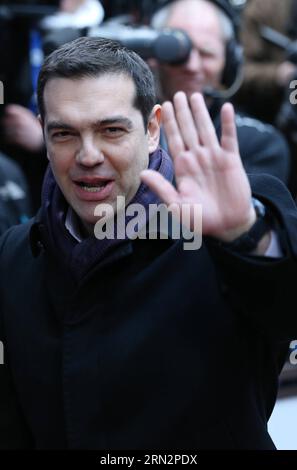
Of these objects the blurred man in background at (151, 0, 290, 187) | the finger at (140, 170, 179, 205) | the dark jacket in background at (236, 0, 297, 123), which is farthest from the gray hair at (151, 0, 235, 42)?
the finger at (140, 170, 179, 205)

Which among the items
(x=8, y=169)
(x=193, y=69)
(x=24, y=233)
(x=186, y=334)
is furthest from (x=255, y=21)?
(x=186, y=334)

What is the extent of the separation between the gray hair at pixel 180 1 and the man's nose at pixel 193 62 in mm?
200

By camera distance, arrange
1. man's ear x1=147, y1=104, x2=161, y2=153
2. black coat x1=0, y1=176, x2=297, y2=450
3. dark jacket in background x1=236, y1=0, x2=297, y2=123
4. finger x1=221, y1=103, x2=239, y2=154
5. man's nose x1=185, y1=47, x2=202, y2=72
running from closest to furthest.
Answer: finger x1=221, y1=103, x2=239, y2=154
black coat x1=0, y1=176, x2=297, y2=450
man's ear x1=147, y1=104, x2=161, y2=153
man's nose x1=185, y1=47, x2=202, y2=72
dark jacket in background x1=236, y1=0, x2=297, y2=123

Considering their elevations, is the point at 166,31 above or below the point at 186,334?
above

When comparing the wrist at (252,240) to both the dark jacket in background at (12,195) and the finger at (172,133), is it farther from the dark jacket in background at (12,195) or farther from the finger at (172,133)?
the dark jacket in background at (12,195)

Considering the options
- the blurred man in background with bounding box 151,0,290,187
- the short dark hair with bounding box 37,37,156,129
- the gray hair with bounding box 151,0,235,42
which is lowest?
the short dark hair with bounding box 37,37,156,129

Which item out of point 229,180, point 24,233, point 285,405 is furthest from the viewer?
point 285,405

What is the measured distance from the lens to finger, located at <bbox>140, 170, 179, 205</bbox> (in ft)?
5.26

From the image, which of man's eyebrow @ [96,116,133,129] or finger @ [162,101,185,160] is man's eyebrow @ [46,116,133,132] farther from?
finger @ [162,101,185,160]

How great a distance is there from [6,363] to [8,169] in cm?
125

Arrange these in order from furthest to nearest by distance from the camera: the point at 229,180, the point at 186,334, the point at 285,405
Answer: the point at 285,405, the point at 186,334, the point at 229,180

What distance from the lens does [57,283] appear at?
190 cm

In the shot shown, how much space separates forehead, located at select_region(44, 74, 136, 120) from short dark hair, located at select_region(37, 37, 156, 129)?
0.05ft
